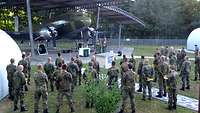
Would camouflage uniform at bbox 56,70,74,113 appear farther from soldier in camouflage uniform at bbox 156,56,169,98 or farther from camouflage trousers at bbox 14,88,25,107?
soldier in camouflage uniform at bbox 156,56,169,98

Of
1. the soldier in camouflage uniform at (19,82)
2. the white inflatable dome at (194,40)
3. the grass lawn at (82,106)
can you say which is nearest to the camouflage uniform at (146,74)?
the grass lawn at (82,106)

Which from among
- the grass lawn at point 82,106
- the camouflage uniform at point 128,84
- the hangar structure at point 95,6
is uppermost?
the hangar structure at point 95,6

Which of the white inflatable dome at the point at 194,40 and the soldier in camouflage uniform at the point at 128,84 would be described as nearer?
the soldier in camouflage uniform at the point at 128,84

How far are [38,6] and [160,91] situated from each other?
119 feet

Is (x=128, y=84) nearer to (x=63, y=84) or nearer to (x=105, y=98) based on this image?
(x=105, y=98)

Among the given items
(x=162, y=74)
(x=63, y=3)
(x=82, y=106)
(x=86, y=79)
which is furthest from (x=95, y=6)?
(x=82, y=106)

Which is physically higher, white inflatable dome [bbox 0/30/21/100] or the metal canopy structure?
the metal canopy structure

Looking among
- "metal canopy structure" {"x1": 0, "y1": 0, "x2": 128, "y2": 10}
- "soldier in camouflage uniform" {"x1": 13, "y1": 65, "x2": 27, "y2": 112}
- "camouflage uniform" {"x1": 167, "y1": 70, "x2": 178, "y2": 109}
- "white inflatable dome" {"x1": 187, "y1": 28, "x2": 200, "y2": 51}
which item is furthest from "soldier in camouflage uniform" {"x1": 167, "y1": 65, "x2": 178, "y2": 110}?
"white inflatable dome" {"x1": 187, "y1": 28, "x2": 200, "y2": 51}

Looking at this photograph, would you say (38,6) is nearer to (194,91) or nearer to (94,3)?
(94,3)

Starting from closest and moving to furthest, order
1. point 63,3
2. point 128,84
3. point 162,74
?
point 128,84 → point 162,74 → point 63,3

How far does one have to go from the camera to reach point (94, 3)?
47.7 m

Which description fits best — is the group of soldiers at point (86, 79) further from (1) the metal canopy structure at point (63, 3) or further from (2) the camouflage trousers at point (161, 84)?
(1) the metal canopy structure at point (63, 3)

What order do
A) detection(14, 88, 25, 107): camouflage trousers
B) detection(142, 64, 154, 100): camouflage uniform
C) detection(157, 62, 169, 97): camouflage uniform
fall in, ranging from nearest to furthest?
1. detection(14, 88, 25, 107): camouflage trousers
2. detection(142, 64, 154, 100): camouflage uniform
3. detection(157, 62, 169, 97): camouflage uniform

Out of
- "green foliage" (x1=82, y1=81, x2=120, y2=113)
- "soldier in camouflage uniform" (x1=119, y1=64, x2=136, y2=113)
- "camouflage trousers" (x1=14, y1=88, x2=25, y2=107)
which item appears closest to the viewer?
"green foliage" (x1=82, y1=81, x2=120, y2=113)
